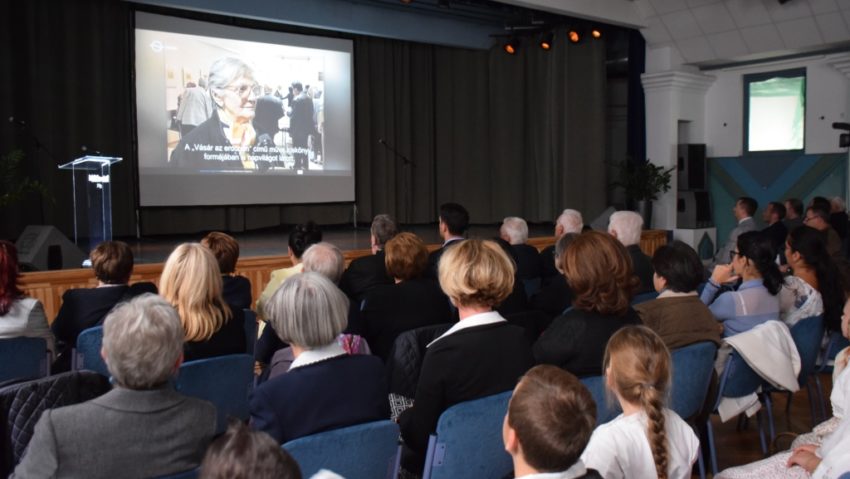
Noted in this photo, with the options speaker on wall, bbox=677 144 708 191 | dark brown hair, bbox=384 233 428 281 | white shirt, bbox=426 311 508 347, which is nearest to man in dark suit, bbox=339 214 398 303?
dark brown hair, bbox=384 233 428 281

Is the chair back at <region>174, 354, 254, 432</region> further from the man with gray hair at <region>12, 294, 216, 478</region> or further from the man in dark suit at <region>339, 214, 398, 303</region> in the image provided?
the man in dark suit at <region>339, 214, 398, 303</region>

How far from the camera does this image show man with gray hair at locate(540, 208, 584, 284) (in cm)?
507

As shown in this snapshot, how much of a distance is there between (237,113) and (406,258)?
6005 millimetres

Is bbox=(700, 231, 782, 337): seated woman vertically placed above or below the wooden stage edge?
above

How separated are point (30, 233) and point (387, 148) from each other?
5715mm

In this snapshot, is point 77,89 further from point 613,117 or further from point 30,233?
point 613,117

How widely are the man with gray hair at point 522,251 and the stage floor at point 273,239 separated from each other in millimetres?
2447

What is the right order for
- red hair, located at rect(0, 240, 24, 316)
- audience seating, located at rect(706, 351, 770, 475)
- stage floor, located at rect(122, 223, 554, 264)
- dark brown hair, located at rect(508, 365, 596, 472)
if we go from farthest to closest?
stage floor, located at rect(122, 223, 554, 264) → audience seating, located at rect(706, 351, 770, 475) → red hair, located at rect(0, 240, 24, 316) → dark brown hair, located at rect(508, 365, 596, 472)

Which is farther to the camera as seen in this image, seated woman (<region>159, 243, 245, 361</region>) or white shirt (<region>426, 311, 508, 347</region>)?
seated woman (<region>159, 243, 245, 361</region>)

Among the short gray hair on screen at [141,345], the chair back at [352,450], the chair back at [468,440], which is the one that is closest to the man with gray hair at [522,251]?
the chair back at [468,440]

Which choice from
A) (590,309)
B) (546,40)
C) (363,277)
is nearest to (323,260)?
(363,277)

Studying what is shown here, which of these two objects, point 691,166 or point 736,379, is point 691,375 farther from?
point 691,166

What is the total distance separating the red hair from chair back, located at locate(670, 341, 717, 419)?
2500 mm

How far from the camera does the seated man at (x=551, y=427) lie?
53.1 inches
